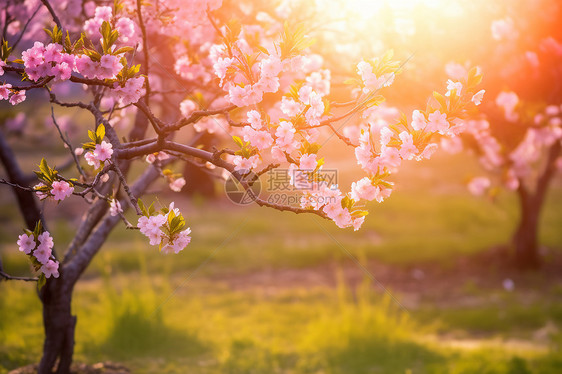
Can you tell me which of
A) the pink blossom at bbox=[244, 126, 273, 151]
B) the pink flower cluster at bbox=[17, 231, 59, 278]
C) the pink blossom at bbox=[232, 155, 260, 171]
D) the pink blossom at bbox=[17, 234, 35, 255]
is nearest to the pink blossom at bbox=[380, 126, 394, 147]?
the pink blossom at bbox=[244, 126, 273, 151]

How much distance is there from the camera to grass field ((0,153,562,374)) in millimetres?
6402

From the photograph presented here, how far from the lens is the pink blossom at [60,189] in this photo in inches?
125

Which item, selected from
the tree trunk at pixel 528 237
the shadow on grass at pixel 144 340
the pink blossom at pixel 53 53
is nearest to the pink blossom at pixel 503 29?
the pink blossom at pixel 53 53

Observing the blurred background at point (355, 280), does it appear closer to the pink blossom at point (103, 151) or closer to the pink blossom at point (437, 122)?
the pink blossom at point (103, 151)

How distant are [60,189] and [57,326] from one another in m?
2.07

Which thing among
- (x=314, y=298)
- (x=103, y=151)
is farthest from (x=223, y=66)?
(x=314, y=298)

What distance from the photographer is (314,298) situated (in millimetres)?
9414

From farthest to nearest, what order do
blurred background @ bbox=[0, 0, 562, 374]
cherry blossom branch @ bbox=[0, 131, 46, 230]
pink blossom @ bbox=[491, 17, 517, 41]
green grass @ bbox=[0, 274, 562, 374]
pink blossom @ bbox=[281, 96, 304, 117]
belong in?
pink blossom @ bbox=[491, 17, 517, 41], blurred background @ bbox=[0, 0, 562, 374], green grass @ bbox=[0, 274, 562, 374], cherry blossom branch @ bbox=[0, 131, 46, 230], pink blossom @ bbox=[281, 96, 304, 117]

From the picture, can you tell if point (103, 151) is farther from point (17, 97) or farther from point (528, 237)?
point (528, 237)

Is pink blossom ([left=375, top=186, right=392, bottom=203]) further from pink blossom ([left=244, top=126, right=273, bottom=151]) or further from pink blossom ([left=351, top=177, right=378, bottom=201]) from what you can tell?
pink blossom ([left=244, top=126, right=273, bottom=151])

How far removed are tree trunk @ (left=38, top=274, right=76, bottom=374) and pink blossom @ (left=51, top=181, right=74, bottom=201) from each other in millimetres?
1744

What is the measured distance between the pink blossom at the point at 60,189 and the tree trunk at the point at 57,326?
174cm

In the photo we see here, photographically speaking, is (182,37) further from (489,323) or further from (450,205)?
(450,205)

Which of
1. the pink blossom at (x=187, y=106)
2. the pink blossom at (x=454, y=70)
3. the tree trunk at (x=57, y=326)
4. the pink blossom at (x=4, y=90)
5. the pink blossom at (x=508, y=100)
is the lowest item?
the tree trunk at (x=57, y=326)
